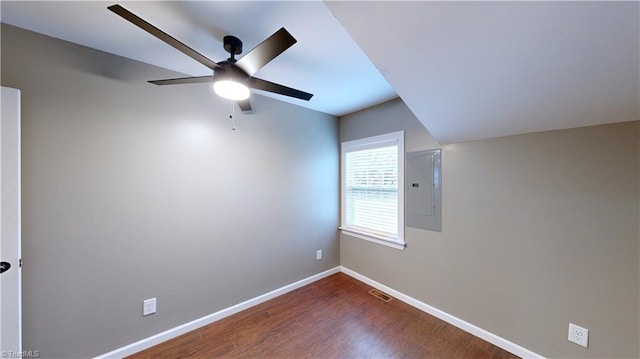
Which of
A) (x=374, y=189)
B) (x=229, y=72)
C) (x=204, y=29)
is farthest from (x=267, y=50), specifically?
(x=374, y=189)

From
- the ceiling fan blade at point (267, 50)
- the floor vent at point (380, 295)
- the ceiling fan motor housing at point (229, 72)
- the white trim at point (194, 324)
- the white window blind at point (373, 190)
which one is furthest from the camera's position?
the white window blind at point (373, 190)

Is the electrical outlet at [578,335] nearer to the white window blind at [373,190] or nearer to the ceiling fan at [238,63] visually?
the white window blind at [373,190]

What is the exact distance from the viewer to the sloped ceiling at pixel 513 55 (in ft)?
3.14

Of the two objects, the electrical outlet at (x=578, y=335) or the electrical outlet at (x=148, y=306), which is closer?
the electrical outlet at (x=578, y=335)

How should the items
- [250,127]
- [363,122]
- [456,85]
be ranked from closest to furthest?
[456,85] < [250,127] < [363,122]

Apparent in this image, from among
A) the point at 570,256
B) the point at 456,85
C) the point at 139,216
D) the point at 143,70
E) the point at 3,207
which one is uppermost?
the point at 143,70

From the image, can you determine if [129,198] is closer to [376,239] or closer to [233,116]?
[233,116]

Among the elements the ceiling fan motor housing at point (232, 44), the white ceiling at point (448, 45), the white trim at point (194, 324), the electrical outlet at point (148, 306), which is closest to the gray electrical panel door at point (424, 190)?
the white ceiling at point (448, 45)

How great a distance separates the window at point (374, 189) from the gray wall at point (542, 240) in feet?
0.99

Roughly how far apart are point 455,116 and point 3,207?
307 cm

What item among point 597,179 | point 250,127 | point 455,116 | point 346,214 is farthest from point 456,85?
point 346,214

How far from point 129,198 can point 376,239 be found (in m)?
2.59

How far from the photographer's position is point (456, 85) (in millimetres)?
1472

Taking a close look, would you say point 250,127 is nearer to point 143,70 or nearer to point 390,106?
point 143,70
